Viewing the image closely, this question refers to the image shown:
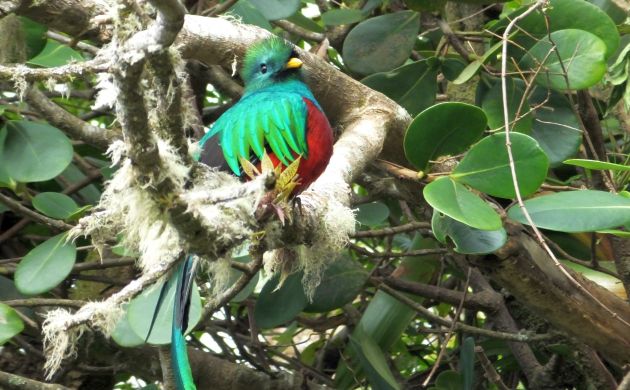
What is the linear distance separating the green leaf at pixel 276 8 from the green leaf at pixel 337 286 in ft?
2.65

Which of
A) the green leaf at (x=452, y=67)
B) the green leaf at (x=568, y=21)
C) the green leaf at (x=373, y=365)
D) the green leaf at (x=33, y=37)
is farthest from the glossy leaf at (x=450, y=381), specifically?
the green leaf at (x=33, y=37)

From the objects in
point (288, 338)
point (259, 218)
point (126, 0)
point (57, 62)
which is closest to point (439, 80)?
point (288, 338)

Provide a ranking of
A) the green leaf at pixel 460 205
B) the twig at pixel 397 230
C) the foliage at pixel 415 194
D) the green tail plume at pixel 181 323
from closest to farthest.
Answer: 1. the green tail plume at pixel 181 323
2. the green leaf at pixel 460 205
3. the foliage at pixel 415 194
4. the twig at pixel 397 230

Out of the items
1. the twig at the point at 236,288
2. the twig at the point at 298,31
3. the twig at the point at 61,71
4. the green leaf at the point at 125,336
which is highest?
the twig at the point at 61,71

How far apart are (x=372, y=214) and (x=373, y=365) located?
0.50m

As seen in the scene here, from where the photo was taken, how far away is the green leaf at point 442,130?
89.0 inches

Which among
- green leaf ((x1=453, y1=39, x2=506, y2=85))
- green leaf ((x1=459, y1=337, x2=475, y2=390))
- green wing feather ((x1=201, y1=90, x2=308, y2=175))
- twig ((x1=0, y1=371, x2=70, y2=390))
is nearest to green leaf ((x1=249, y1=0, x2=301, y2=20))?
green wing feather ((x1=201, y1=90, x2=308, y2=175))

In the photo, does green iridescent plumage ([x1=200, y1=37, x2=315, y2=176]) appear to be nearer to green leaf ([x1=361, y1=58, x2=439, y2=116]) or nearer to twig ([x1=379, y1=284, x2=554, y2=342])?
green leaf ([x1=361, y1=58, x2=439, y2=116])

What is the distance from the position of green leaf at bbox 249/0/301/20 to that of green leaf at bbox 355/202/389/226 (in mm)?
685

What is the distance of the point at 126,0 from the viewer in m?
1.23

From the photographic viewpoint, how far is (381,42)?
2.95 m

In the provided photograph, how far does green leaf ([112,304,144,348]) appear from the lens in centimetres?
256

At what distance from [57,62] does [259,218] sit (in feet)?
4.49

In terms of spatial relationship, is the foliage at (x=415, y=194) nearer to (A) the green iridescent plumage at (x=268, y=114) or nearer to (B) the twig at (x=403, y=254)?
(B) the twig at (x=403, y=254)
